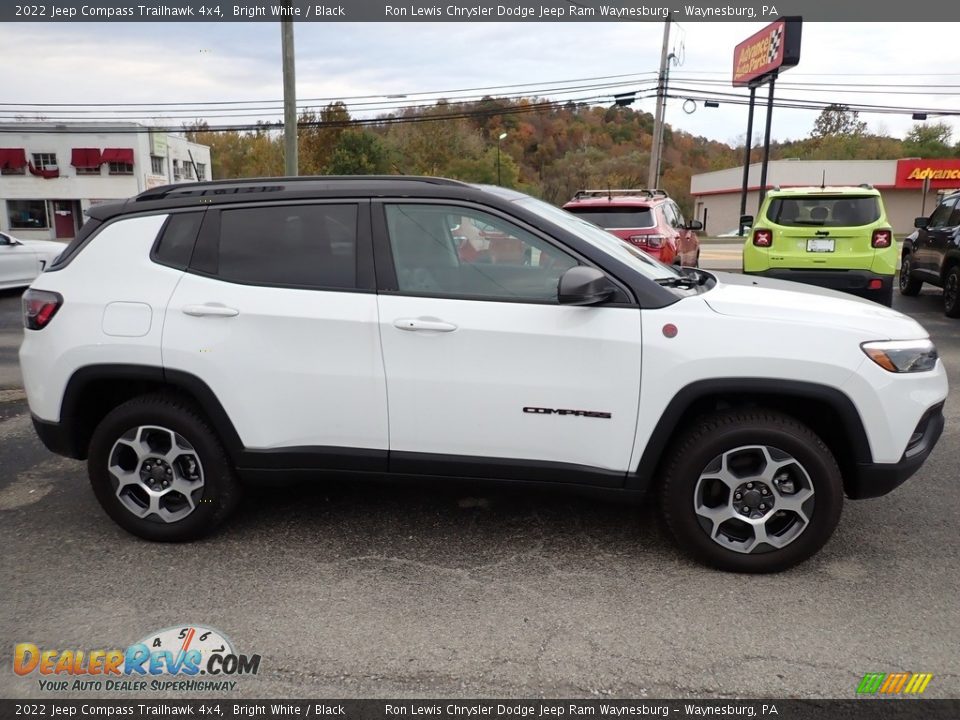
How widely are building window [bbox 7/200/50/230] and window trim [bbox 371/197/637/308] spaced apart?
54791 millimetres

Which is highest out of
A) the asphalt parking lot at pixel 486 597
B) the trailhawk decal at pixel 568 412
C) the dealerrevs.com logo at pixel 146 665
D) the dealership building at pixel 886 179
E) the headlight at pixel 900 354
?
the dealership building at pixel 886 179

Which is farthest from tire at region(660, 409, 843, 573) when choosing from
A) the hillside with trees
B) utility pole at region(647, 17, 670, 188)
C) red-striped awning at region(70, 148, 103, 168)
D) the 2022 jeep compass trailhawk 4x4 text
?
red-striped awning at region(70, 148, 103, 168)

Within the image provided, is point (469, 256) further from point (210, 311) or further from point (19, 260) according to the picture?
point (19, 260)

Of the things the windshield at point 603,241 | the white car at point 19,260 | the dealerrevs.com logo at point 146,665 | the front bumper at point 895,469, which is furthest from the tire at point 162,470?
the white car at point 19,260

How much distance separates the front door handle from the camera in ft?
11.0

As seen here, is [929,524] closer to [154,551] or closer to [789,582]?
[789,582]

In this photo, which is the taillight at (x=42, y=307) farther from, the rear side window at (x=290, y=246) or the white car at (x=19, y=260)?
the white car at (x=19, y=260)

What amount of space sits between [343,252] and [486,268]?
0.69 metres

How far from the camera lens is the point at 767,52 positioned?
109 ft

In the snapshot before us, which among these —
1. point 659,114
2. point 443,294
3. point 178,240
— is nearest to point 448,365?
point 443,294

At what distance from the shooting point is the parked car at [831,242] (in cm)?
927

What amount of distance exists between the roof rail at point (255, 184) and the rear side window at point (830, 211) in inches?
287

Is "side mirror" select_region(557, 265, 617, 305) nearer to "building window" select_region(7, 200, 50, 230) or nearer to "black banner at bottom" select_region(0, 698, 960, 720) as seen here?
"black banner at bottom" select_region(0, 698, 960, 720)

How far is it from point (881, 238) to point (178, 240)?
338 inches
